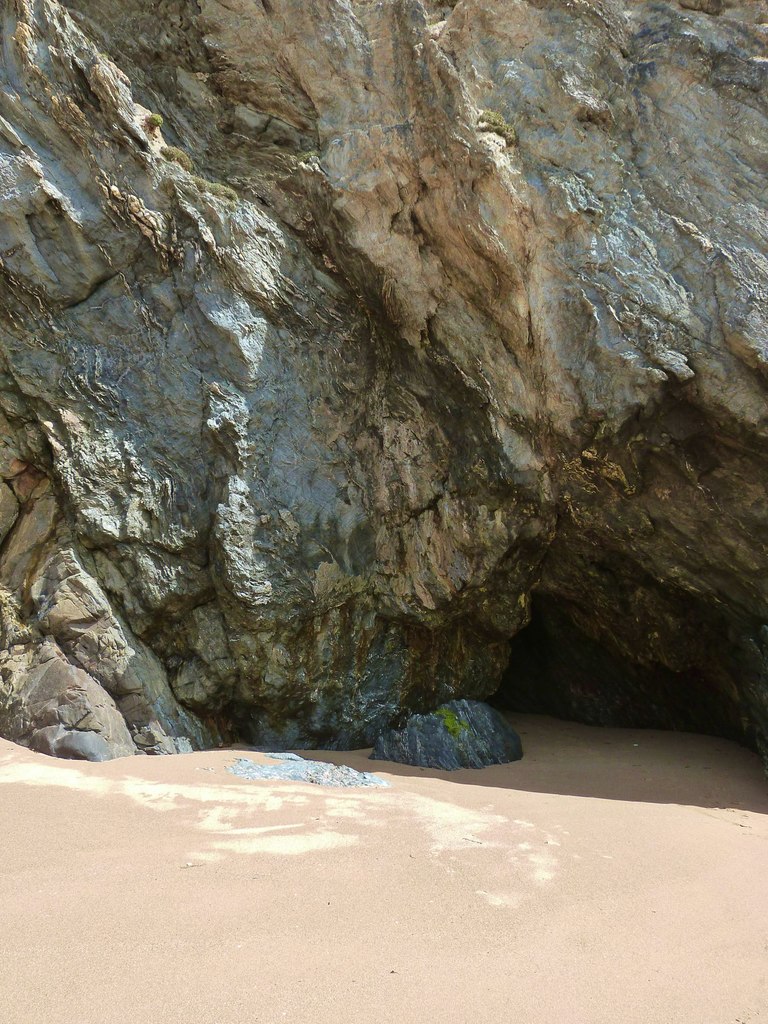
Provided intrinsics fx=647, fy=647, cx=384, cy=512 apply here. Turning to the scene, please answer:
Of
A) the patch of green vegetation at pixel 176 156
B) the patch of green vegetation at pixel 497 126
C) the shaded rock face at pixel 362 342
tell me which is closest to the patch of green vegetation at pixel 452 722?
the shaded rock face at pixel 362 342

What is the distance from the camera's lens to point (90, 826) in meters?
4.12

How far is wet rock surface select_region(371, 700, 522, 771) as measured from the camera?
26.1 feet

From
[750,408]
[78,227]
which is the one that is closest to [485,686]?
[750,408]

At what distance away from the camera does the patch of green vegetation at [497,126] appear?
9.09 meters

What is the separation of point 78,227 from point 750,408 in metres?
9.07

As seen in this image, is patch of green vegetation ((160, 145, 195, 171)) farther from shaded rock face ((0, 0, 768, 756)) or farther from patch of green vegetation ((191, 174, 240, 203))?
patch of green vegetation ((191, 174, 240, 203))

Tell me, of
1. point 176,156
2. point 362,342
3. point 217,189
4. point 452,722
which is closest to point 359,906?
point 452,722

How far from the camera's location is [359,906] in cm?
323

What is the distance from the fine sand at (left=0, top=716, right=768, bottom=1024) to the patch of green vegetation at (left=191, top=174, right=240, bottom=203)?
304 inches

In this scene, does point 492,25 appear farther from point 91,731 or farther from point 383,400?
point 91,731

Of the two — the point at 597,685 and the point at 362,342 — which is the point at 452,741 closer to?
the point at 597,685

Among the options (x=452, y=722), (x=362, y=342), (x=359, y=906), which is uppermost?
(x=362, y=342)

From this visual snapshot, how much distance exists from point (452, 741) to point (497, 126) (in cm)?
840

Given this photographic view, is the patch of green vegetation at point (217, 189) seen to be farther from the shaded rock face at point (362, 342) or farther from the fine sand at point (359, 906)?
the fine sand at point (359, 906)
